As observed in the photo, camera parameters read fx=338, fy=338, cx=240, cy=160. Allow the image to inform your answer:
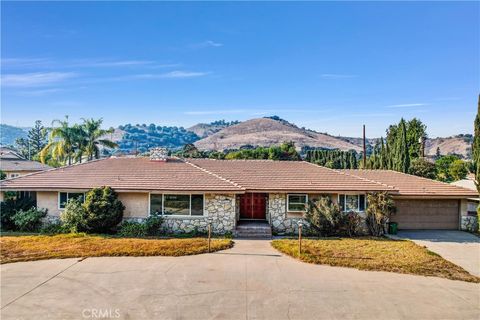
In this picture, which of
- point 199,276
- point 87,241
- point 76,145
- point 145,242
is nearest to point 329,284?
point 199,276

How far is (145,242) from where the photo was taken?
15.5 m

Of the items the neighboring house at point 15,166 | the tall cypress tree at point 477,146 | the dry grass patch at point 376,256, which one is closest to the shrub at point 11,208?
the dry grass patch at point 376,256

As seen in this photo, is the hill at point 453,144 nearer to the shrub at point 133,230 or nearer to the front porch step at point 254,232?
the front porch step at point 254,232

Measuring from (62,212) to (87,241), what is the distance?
3499mm

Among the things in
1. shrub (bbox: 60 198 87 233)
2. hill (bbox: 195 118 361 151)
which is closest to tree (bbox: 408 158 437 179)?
shrub (bbox: 60 198 87 233)

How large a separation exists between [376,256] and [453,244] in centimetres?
556

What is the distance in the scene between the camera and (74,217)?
17094 mm

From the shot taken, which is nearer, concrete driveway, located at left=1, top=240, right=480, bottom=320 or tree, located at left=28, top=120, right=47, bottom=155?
concrete driveway, located at left=1, top=240, right=480, bottom=320

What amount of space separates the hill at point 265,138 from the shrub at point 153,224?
105493 millimetres

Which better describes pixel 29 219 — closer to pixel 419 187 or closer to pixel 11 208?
pixel 11 208

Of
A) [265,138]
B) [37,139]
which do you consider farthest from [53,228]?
[265,138]

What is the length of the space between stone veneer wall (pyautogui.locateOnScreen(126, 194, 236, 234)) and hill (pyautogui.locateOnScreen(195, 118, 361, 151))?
105427mm

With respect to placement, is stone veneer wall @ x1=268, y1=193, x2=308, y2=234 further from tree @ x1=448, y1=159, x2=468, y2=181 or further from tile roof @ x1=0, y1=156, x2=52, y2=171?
tile roof @ x1=0, y1=156, x2=52, y2=171

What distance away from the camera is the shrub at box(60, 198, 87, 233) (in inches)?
667
